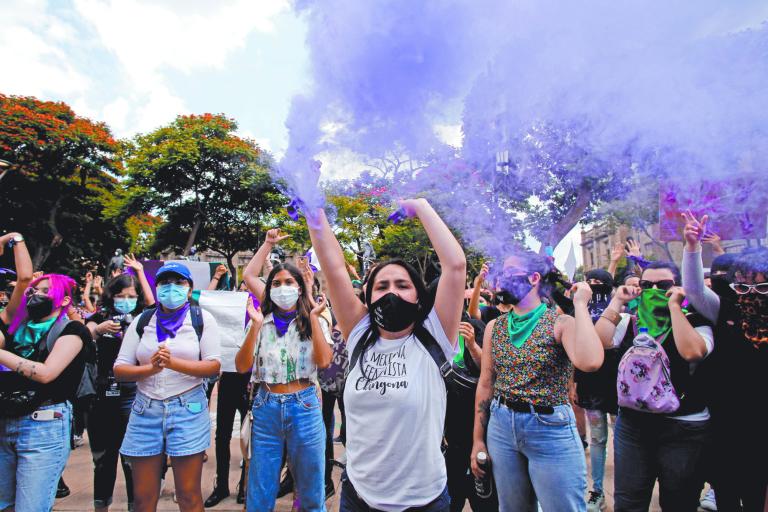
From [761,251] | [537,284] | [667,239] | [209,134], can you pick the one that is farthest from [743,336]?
[209,134]

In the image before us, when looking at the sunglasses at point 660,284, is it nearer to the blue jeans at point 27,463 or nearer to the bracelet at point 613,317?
the bracelet at point 613,317

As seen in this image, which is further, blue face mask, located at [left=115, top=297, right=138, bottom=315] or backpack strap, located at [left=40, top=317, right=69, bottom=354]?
blue face mask, located at [left=115, top=297, right=138, bottom=315]

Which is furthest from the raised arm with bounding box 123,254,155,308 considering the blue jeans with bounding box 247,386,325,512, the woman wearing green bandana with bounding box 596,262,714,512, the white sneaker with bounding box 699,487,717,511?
the white sneaker with bounding box 699,487,717,511

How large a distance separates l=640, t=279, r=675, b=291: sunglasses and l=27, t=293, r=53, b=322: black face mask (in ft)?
13.3

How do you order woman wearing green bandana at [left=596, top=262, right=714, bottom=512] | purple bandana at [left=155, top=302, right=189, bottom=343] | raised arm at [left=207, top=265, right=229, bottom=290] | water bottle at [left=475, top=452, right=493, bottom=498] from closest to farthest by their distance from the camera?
woman wearing green bandana at [left=596, top=262, right=714, bottom=512] → water bottle at [left=475, top=452, right=493, bottom=498] → purple bandana at [left=155, top=302, right=189, bottom=343] → raised arm at [left=207, top=265, right=229, bottom=290]

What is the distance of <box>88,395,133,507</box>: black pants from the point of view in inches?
147

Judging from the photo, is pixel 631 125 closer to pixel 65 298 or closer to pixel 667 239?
pixel 667 239

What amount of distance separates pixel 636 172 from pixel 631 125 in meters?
0.38

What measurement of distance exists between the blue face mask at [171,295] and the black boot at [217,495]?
2071mm

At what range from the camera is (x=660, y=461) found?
9.36 feet

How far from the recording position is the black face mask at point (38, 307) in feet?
10.4

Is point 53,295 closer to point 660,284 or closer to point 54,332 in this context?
point 54,332

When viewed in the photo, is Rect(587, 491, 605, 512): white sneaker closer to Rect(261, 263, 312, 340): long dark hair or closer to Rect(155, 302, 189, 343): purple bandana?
Rect(261, 263, 312, 340): long dark hair

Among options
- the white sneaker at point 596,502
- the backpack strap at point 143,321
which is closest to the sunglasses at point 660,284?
the white sneaker at point 596,502
